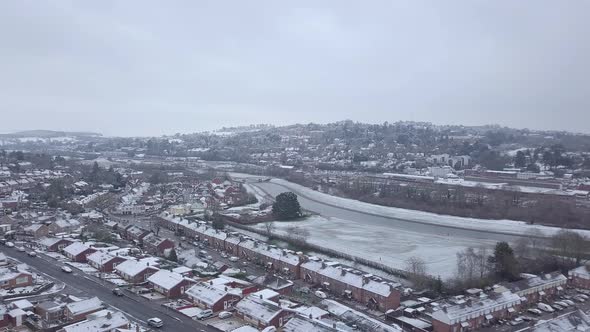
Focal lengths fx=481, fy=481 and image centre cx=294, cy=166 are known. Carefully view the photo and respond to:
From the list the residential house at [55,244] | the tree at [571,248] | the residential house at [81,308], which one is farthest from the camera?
the residential house at [55,244]

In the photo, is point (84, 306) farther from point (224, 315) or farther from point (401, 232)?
point (401, 232)

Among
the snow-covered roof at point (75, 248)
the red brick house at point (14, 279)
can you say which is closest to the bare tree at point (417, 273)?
the snow-covered roof at point (75, 248)

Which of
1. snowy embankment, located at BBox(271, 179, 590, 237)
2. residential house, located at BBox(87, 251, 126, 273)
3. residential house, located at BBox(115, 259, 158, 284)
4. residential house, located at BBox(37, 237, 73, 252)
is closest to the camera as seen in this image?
residential house, located at BBox(115, 259, 158, 284)

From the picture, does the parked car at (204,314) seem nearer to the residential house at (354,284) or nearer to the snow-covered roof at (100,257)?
the residential house at (354,284)

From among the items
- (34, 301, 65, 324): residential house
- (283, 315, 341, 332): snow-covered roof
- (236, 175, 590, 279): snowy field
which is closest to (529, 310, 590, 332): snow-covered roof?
(283, 315, 341, 332): snow-covered roof

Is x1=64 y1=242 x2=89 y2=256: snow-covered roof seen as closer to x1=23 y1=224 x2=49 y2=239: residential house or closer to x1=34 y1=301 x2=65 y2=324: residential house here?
x1=23 y1=224 x2=49 y2=239: residential house

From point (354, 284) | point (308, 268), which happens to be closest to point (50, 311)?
point (308, 268)
